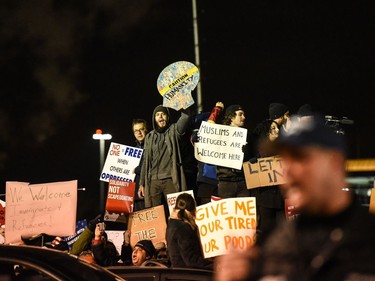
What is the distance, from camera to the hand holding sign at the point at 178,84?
44.5 ft

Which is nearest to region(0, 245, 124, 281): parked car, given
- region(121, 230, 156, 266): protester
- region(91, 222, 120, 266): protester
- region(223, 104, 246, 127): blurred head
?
region(121, 230, 156, 266): protester

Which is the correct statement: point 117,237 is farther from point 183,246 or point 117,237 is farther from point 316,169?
→ point 316,169

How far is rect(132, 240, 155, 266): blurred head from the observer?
38.3 ft

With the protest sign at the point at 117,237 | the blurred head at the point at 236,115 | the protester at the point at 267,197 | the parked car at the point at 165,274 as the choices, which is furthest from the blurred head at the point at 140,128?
the parked car at the point at 165,274

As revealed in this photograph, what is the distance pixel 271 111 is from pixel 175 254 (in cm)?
243

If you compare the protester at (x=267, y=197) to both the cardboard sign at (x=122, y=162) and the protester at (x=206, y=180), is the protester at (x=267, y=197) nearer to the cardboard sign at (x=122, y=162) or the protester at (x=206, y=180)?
the protester at (x=206, y=180)

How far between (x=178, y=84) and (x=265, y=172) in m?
2.41

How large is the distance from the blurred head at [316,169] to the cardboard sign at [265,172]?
8.57 meters

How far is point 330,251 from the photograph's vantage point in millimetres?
3285

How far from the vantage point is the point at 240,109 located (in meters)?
12.8

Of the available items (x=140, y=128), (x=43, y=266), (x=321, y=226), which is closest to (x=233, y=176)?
(x=140, y=128)

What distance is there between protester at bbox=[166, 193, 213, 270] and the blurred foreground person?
22.4 feet

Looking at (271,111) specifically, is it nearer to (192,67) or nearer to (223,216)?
(223,216)

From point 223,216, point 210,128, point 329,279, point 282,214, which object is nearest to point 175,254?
point 223,216
